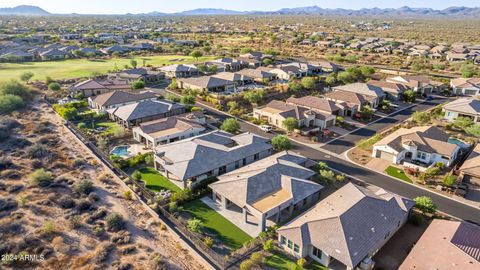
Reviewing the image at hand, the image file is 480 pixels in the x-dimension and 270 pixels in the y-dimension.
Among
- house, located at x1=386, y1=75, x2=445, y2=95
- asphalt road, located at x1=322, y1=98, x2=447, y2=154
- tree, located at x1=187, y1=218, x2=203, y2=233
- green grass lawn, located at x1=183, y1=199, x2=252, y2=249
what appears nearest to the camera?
green grass lawn, located at x1=183, y1=199, x2=252, y2=249

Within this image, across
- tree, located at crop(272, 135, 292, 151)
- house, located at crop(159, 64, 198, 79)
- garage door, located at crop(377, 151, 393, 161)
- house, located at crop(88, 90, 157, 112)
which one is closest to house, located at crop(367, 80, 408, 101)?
garage door, located at crop(377, 151, 393, 161)

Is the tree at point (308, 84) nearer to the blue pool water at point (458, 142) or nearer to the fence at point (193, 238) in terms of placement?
the blue pool water at point (458, 142)

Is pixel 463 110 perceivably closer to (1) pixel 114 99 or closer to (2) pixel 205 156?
(2) pixel 205 156

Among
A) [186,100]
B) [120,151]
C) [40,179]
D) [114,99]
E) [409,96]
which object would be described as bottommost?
[120,151]

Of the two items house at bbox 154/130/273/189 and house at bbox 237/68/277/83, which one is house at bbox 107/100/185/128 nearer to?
house at bbox 154/130/273/189

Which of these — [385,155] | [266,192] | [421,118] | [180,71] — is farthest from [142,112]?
[421,118]

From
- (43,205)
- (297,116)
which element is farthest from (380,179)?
(43,205)
